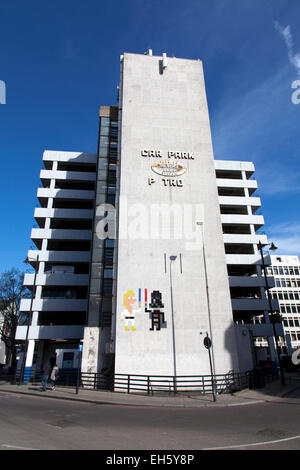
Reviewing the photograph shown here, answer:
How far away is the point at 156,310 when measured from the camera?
73.6 feet

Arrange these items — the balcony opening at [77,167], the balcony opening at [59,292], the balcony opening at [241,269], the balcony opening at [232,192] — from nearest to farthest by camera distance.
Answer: the balcony opening at [59,292], the balcony opening at [241,269], the balcony opening at [77,167], the balcony opening at [232,192]

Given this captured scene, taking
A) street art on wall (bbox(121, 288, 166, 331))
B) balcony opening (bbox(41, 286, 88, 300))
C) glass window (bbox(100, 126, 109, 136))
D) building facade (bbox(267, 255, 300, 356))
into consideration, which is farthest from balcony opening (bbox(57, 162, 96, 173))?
building facade (bbox(267, 255, 300, 356))

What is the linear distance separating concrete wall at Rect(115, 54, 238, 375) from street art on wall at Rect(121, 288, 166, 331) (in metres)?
0.23

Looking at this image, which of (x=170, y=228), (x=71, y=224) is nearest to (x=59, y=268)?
(x=71, y=224)

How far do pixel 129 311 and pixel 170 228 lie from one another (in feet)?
26.2

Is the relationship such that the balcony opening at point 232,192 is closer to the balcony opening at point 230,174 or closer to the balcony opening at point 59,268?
the balcony opening at point 230,174

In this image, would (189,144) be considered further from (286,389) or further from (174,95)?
(286,389)

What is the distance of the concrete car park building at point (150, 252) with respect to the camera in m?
22.1

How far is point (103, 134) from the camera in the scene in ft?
123

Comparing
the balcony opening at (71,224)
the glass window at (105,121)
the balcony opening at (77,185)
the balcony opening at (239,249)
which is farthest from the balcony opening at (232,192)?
the balcony opening at (71,224)

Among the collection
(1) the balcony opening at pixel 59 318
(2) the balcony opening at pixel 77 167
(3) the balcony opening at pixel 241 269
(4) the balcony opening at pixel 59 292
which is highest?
(2) the balcony opening at pixel 77 167

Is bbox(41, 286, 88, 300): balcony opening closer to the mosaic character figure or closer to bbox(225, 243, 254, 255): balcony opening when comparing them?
the mosaic character figure

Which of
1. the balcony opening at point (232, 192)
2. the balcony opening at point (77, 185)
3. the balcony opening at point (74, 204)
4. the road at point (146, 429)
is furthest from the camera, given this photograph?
the balcony opening at point (232, 192)

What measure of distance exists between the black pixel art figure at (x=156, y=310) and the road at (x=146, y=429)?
9560 mm
